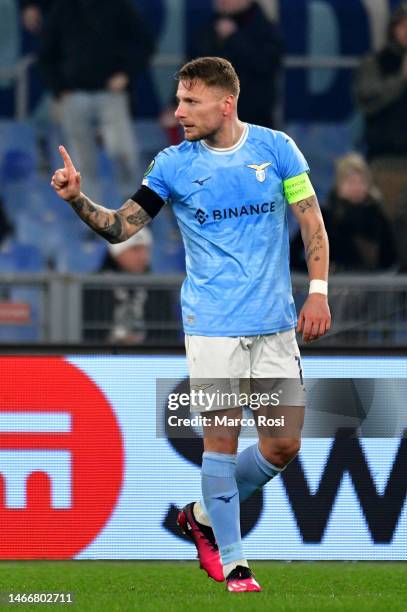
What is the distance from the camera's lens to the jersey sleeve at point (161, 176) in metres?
6.95

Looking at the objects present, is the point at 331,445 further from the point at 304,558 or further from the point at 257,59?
the point at 257,59

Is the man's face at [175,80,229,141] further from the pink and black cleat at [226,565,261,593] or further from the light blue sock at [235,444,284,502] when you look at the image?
the pink and black cleat at [226,565,261,593]

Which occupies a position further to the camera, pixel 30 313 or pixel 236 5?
pixel 236 5

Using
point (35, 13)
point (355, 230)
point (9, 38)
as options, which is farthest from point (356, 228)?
point (9, 38)

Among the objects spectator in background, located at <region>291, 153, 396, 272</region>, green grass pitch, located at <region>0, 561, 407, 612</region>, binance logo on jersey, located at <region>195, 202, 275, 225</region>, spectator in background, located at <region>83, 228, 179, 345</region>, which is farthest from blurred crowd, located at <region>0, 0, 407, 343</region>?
binance logo on jersey, located at <region>195, 202, 275, 225</region>

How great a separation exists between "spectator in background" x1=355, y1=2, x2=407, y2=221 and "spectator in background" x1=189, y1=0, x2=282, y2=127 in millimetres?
742

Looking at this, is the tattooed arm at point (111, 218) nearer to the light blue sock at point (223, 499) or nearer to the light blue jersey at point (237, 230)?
the light blue jersey at point (237, 230)

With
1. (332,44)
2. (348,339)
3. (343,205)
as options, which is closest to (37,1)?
(332,44)

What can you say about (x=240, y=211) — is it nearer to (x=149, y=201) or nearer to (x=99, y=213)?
(x=149, y=201)

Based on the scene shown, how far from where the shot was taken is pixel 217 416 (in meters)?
6.85

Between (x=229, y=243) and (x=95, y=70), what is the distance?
7764 millimetres

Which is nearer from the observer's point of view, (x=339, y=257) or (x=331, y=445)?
(x=331, y=445)

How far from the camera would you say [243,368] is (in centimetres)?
688

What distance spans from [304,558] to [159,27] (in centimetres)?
925
